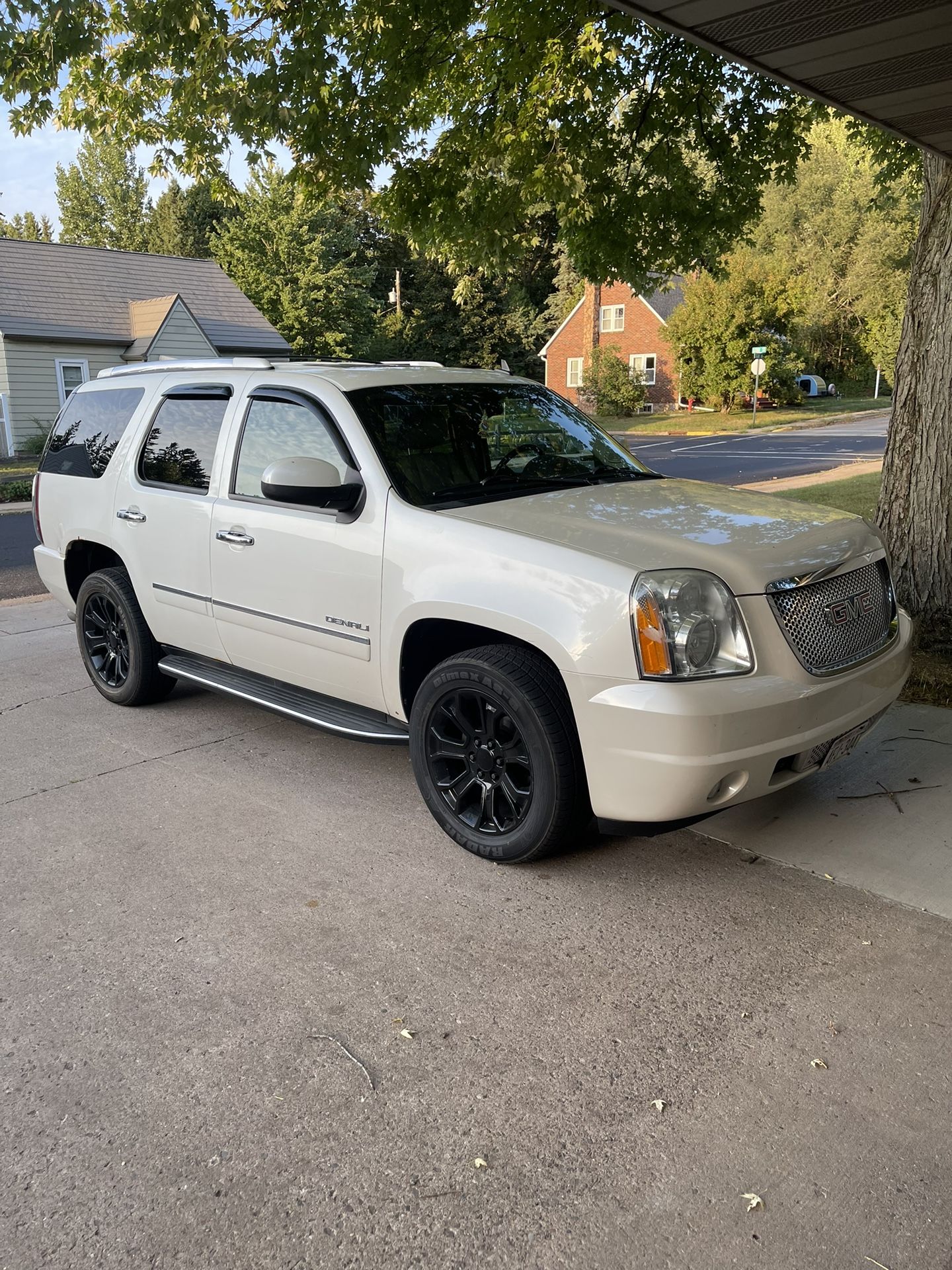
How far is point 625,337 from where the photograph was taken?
2057 inches

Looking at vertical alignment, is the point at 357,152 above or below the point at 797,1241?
above

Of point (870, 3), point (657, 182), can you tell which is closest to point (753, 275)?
point (657, 182)

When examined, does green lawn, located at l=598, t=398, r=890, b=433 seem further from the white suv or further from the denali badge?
the denali badge

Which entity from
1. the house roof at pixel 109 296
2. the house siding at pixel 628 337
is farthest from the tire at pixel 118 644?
the house siding at pixel 628 337

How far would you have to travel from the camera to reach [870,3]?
14.9ft

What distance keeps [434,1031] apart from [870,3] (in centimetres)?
468

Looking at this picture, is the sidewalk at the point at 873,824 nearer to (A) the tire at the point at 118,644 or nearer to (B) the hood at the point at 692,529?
(B) the hood at the point at 692,529

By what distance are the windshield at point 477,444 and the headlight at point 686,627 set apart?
1138 mm

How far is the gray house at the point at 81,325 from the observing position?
90.2 ft

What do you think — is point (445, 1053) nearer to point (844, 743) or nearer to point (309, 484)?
point (844, 743)

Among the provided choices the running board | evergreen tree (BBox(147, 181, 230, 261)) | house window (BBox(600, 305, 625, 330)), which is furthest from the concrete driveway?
evergreen tree (BBox(147, 181, 230, 261))

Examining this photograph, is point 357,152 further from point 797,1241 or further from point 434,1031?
point 797,1241

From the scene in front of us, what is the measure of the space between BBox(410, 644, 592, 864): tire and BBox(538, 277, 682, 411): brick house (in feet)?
157

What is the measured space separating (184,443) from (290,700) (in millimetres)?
1600
